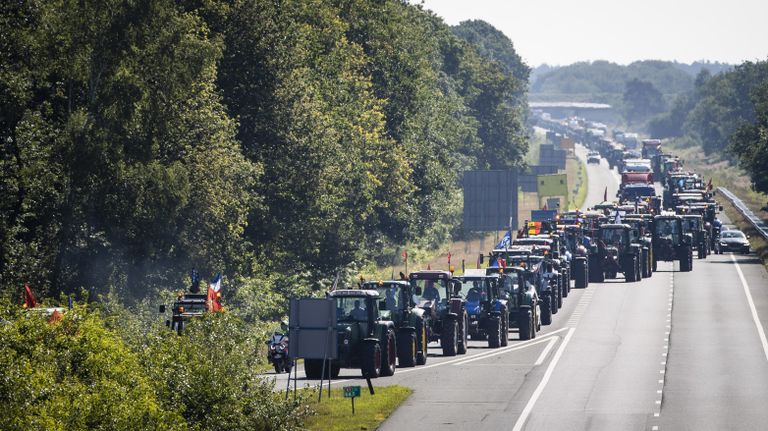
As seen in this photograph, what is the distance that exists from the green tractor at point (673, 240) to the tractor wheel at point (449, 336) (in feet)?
104

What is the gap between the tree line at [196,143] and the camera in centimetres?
5169

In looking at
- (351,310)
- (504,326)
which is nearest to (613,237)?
(504,326)

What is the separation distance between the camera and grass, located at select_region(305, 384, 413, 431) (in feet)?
127

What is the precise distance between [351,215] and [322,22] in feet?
33.2

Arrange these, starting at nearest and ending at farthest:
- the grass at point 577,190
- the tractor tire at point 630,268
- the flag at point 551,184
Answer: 1. the tractor tire at point 630,268
2. the flag at point 551,184
3. the grass at point 577,190

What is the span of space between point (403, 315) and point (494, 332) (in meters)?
8.55

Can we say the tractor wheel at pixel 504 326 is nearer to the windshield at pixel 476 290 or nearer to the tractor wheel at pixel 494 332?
the tractor wheel at pixel 494 332

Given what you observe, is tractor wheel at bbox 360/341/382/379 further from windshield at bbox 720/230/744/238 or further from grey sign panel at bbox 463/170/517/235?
grey sign panel at bbox 463/170/517/235

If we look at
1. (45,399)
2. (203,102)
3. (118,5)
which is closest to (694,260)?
(203,102)

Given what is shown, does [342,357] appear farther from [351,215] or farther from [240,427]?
[351,215]

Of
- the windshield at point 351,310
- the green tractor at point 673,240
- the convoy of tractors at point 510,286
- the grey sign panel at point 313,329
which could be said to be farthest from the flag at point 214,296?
the green tractor at point 673,240

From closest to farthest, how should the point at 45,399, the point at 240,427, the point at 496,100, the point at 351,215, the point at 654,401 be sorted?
the point at 45,399, the point at 240,427, the point at 654,401, the point at 351,215, the point at 496,100

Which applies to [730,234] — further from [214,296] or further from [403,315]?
[214,296]

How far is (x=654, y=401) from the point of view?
43.1 meters
